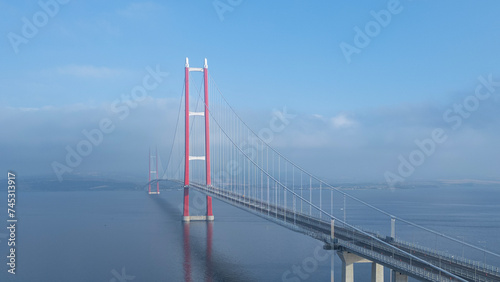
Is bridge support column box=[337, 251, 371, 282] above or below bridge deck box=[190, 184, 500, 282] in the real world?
below

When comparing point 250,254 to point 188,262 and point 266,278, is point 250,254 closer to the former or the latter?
point 188,262

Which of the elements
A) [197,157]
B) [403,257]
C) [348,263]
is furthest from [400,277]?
[197,157]

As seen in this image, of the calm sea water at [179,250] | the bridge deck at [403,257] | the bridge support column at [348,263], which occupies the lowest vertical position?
the calm sea water at [179,250]

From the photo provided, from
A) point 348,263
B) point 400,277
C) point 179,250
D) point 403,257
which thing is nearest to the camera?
point 400,277

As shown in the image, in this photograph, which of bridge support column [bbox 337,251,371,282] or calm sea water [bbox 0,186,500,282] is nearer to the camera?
bridge support column [bbox 337,251,371,282]

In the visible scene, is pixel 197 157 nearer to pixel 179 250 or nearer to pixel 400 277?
pixel 179 250

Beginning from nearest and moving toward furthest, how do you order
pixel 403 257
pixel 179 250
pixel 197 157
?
pixel 403 257 < pixel 179 250 < pixel 197 157

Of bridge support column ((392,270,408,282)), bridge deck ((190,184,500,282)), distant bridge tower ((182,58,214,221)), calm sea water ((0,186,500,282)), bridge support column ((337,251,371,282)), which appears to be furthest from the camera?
distant bridge tower ((182,58,214,221))

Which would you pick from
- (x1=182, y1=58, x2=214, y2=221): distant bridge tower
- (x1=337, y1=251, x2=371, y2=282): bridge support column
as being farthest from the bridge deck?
(x1=182, y1=58, x2=214, y2=221): distant bridge tower

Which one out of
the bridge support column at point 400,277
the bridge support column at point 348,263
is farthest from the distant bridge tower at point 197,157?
the bridge support column at point 400,277

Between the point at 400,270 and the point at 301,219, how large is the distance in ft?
25.6

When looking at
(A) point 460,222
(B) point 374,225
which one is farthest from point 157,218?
(A) point 460,222

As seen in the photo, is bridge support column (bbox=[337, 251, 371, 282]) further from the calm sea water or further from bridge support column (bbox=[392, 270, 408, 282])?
the calm sea water

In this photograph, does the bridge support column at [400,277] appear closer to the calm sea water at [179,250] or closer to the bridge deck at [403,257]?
the bridge deck at [403,257]
